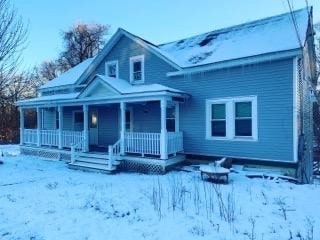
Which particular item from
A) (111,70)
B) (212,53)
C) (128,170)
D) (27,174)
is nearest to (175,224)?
(128,170)

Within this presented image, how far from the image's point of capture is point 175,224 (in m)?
6.42

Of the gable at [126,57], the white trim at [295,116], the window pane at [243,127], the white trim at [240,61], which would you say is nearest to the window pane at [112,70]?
the gable at [126,57]

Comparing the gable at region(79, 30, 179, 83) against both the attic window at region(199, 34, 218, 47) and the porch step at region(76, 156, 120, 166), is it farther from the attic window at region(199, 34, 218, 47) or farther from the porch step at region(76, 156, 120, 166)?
the porch step at region(76, 156, 120, 166)

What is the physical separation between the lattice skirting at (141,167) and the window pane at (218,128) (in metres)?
2.87

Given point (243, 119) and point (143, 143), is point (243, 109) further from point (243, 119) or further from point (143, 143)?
point (143, 143)

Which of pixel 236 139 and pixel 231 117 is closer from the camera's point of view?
pixel 236 139

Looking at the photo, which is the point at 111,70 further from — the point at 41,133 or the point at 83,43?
the point at 83,43

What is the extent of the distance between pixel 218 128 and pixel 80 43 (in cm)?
3560

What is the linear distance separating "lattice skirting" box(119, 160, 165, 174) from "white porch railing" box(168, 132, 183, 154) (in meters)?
0.91

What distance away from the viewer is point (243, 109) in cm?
1283

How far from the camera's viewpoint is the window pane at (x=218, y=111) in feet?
44.0

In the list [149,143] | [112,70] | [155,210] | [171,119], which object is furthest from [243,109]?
[112,70]

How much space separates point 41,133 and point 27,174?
5775 millimetres

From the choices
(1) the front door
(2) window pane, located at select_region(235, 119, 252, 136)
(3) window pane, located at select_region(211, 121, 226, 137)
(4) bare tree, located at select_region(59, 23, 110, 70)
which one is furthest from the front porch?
(4) bare tree, located at select_region(59, 23, 110, 70)
